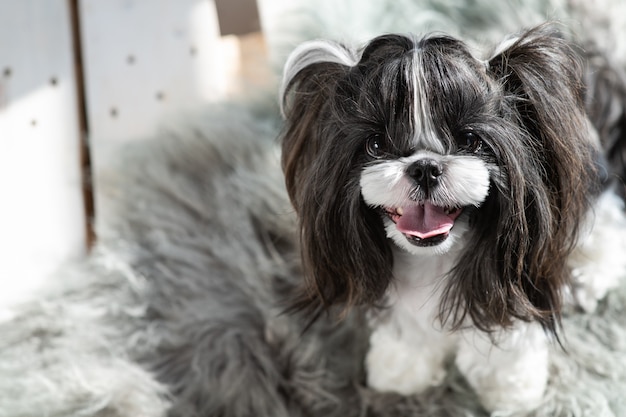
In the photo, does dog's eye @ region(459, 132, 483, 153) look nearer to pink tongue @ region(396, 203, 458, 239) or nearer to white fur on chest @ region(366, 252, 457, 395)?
pink tongue @ region(396, 203, 458, 239)

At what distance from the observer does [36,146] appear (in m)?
1.73

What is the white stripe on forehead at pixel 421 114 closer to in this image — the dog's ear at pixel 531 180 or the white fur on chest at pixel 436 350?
the dog's ear at pixel 531 180

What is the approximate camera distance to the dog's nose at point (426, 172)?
999 mm

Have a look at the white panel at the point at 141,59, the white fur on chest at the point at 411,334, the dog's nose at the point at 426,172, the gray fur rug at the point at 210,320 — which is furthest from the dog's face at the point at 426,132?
the white panel at the point at 141,59

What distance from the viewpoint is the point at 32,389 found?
144 cm

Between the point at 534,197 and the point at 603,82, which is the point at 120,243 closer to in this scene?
the point at 534,197

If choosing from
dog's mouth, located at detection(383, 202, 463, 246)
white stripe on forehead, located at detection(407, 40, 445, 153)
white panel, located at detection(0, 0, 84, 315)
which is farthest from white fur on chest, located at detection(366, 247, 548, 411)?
white panel, located at detection(0, 0, 84, 315)

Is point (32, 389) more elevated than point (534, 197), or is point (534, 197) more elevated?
point (534, 197)

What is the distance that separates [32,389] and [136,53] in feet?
2.76

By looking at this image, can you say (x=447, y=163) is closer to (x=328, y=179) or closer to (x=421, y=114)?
(x=421, y=114)

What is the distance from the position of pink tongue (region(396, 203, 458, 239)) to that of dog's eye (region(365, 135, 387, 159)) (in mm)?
86

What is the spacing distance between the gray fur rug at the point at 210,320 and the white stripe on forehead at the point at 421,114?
20.9 inches

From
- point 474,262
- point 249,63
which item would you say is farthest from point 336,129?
point 249,63

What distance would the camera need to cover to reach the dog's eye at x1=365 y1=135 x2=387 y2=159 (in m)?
1.05
